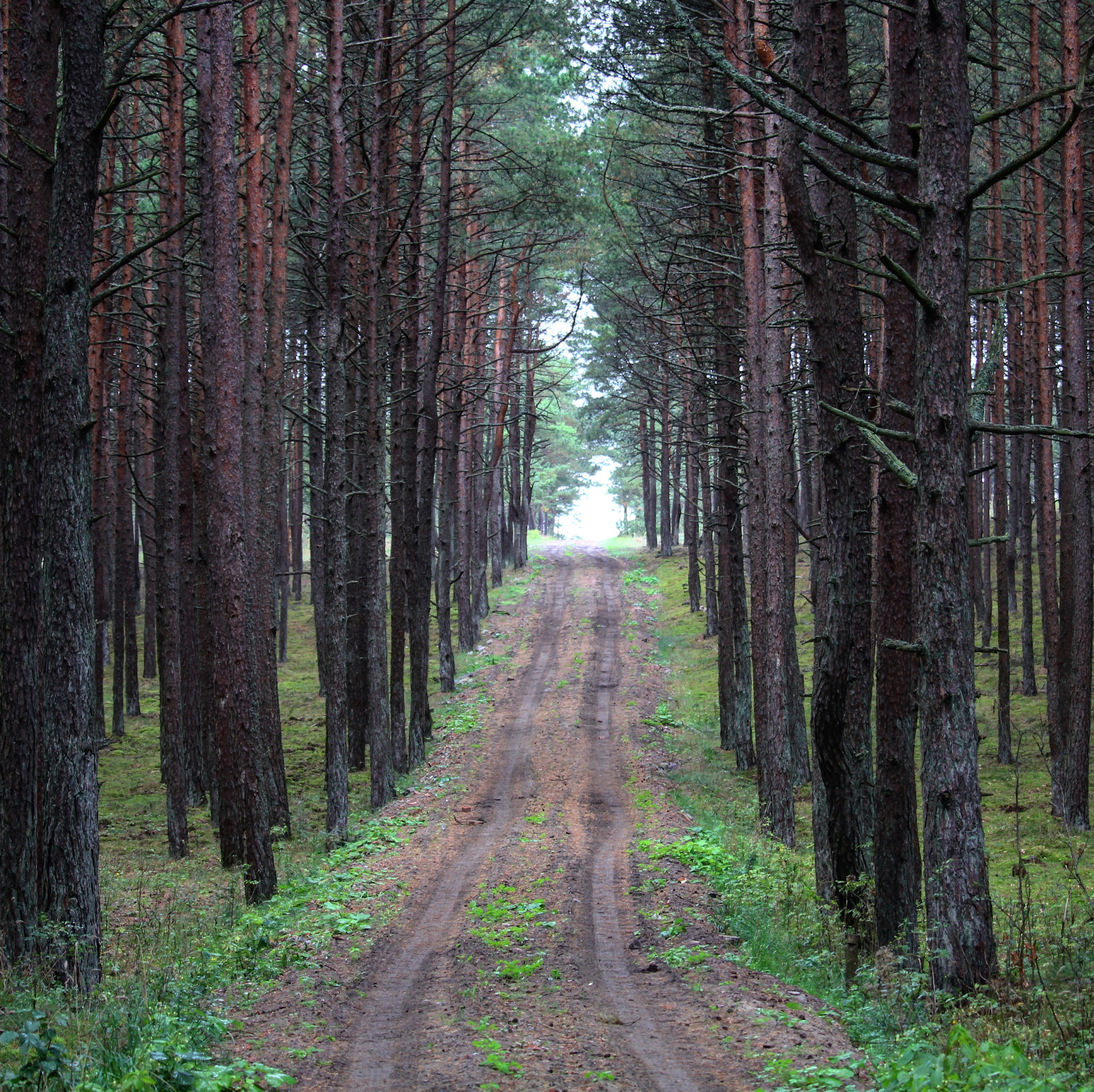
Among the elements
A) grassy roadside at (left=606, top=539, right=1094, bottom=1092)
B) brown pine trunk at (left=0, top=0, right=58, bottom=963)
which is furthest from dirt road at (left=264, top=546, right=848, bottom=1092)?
brown pine trunk at (left=0, top=0, right=58, bottom=963)

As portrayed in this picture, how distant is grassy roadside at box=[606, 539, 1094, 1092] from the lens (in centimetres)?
521

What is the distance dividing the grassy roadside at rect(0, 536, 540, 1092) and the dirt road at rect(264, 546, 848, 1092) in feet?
2.10

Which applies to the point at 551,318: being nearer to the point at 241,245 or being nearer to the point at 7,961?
the point at 241,245

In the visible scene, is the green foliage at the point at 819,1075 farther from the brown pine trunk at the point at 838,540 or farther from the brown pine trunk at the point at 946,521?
the brown pine trunk at the point at 838,540

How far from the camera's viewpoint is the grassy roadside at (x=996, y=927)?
17.1ft

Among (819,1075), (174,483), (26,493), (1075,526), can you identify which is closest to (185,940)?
(26,493)

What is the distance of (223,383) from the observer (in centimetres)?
1199

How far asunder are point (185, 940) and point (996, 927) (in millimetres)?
7687

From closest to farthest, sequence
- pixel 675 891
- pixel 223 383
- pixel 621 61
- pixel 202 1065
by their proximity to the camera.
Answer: pixel 202 1065 → pixel 675 891 → pixel 223 383 → pixel 621 61

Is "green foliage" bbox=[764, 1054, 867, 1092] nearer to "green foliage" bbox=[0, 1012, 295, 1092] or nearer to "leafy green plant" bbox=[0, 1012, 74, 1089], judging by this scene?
"green foliage" bbox=[0, 1012, 295, 1092]

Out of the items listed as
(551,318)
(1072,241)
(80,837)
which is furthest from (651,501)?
(80,837)

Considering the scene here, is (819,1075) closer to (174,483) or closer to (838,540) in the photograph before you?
(838,540)

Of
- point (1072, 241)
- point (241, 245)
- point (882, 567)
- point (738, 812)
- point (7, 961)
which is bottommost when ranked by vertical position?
point (738, 812)

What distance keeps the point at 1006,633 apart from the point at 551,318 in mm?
25927
